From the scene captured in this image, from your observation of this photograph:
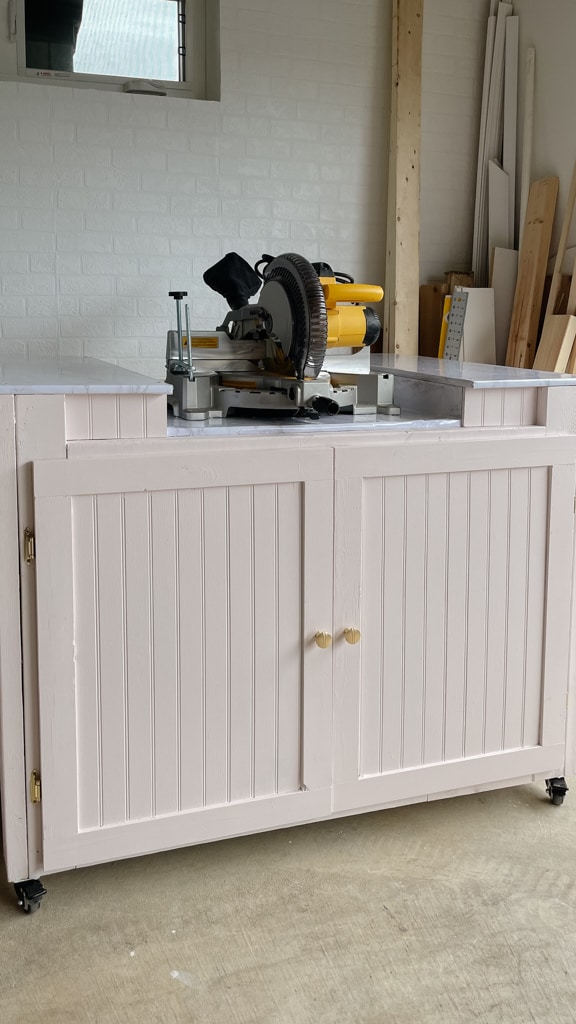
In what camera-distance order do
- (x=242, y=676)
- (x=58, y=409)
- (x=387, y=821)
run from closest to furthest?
(x=58, y=409) → (x=242, y=676) → (x=387, y=821)

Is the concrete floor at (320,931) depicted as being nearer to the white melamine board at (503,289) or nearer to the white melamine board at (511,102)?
the white melamine board at (503,289)

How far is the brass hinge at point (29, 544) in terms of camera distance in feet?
6.03

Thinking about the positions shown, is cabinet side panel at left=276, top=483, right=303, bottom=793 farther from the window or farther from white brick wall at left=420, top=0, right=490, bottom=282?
white brick wall at left=420, top=0, right=490, bottom=282

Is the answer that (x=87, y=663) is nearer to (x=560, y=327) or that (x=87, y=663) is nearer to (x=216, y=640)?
(x=216, y=640)

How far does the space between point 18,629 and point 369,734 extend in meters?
0.80

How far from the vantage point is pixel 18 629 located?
73.5 inches

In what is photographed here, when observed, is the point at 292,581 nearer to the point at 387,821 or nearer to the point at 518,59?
the point at 387,821

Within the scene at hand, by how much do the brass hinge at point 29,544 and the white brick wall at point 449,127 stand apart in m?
2.74

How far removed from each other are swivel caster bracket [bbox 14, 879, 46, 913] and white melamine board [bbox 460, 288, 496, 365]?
2804 millimetres

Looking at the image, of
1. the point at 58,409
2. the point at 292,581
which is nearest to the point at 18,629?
the point at 58,409

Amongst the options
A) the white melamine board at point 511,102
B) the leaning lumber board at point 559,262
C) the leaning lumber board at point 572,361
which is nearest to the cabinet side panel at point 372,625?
the leaning lumber board at point 572,361

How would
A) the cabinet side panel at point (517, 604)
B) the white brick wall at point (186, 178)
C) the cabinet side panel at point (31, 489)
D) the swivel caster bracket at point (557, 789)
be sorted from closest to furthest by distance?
1. the cabinet side panel at point (31, 489)
2. the cabinet side panel at point (517, 604)
3. the swivel caster bracket at point (557, 789)
4. the white brick wall at point (186, 178)

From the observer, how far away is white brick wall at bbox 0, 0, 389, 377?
3.45 meters

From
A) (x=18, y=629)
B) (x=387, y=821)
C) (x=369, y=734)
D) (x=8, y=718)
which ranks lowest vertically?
(x=387, y=821)
